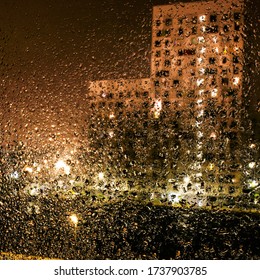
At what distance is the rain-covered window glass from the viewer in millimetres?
924

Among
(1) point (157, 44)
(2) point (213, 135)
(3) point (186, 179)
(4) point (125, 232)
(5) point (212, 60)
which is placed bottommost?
(4) point (125, 232)

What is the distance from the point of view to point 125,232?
103 cm

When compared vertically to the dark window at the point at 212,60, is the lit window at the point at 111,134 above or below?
below

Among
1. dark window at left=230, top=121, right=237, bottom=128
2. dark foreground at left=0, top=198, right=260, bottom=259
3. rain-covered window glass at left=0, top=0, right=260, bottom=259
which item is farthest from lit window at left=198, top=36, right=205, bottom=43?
dark foreground at left=0, top=198, right=260, bottom=259

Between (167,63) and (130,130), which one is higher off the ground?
(167,63)

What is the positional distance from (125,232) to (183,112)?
1.63 ft

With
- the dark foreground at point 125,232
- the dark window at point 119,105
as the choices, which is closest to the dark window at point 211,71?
the dark window at point 119,105

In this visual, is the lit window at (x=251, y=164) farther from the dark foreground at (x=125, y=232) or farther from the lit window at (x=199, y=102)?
the lit window at (x=199, y=102)

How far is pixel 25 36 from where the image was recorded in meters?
1.27

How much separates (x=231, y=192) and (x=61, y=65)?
856 millimetres

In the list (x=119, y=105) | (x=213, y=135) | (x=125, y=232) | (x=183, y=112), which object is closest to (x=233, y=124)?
(x=213, y=135)

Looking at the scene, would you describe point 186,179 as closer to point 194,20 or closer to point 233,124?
point 233,124

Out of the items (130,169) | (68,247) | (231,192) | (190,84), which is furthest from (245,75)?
(68,247)

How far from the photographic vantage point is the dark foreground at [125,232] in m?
0.91
